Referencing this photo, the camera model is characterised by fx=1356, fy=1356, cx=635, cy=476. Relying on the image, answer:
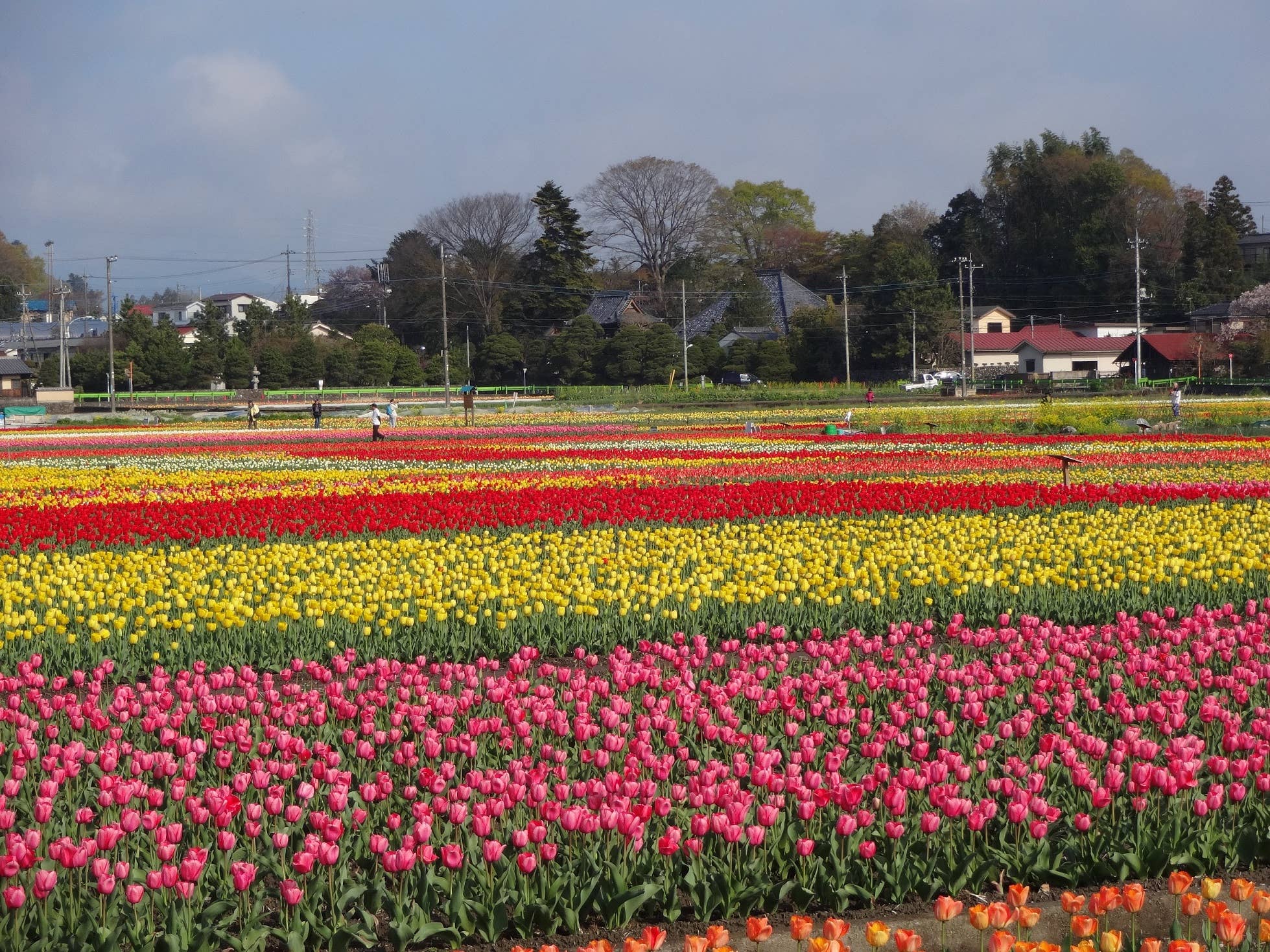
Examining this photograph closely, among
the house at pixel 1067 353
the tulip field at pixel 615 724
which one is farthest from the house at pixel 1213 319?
the tulip field at pixel 615 724

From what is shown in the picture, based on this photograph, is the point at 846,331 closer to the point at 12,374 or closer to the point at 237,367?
the point at 237,367

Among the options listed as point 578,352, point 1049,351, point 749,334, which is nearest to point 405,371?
point 578,352

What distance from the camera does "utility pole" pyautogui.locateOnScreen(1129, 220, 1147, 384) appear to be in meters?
67.2

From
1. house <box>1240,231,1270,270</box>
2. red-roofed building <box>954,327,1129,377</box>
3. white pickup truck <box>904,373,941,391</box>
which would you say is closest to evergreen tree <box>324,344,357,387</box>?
white pickup truck <box>904,373,941,391</box>

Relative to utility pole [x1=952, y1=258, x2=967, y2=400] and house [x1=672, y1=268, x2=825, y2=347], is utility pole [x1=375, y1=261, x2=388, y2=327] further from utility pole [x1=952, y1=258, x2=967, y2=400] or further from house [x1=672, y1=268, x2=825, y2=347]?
utility pole [x1=952, y1=258, x2=967, y2=400]

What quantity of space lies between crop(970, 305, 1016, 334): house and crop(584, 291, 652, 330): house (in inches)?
922

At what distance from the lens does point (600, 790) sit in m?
4.48

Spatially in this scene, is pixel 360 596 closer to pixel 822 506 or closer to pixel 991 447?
pixel 822 506

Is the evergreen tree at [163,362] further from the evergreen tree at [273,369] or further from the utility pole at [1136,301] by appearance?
the utility pole at [1136,301]

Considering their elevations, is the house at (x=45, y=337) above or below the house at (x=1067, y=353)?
above

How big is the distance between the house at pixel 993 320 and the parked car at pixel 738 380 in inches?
865

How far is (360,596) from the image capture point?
8.38 m

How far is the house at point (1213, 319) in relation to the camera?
76625mm

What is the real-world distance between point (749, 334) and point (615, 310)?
965 centimetres
